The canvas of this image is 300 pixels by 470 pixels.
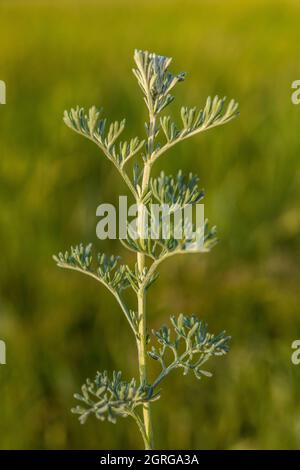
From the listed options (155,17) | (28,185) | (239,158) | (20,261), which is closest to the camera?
(20,261)

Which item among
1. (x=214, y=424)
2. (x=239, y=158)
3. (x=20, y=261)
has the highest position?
(x=239, y=158)

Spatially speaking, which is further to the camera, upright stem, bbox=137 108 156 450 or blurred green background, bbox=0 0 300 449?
blurred green background, bbox=0 0 300 449

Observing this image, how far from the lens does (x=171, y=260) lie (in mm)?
1702

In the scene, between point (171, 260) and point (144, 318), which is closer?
point (144, 318)

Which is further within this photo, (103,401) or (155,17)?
(155,17)

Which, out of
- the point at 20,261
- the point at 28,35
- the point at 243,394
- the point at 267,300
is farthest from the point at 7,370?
the point at 28,35

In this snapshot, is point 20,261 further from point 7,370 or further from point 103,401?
point 103,401

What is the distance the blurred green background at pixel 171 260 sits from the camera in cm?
132

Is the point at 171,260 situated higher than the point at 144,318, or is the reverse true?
the point at 171,260

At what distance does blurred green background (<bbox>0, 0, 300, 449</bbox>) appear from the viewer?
52.1 inches

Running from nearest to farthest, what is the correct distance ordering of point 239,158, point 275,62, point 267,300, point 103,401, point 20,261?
point 103,401 < point 267,300 < point 20,261 < point 239,158 < point 275,62

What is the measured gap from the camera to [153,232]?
1.48 feet

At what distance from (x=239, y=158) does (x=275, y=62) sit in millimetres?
804

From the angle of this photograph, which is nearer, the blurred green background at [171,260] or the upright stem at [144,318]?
the upright stem at [144,318]
